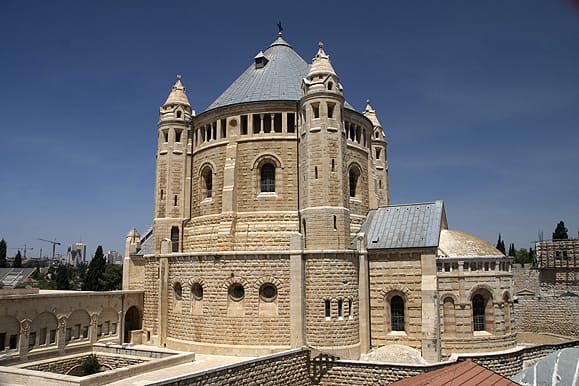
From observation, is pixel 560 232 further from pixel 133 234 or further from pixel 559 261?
pixel 133 234

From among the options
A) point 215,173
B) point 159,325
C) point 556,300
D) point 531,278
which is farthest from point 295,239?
point 531,278

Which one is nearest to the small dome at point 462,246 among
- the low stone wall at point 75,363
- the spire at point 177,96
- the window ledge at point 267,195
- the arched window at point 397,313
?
the arched window at point 397,313

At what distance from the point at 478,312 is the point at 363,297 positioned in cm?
609

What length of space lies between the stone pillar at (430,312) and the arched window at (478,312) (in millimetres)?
2516

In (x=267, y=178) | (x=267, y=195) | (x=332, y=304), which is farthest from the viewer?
(x=267, y=178)

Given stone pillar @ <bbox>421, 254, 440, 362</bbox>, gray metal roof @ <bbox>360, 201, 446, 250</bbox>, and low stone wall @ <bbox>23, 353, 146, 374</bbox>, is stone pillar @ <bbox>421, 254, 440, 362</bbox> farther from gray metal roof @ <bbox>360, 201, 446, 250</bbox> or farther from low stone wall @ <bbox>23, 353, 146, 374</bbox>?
low stone wall @ <bbox>23, 353, 146, 374</bbox>

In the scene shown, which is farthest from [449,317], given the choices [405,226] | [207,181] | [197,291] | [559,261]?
[559,261]

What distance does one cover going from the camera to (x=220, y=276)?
1049 inches

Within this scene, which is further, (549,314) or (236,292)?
(549,314)

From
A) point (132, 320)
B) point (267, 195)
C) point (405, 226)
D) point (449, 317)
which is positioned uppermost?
point (267, 195)

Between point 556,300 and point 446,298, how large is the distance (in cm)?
1914

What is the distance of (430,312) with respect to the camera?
2488 centimetres

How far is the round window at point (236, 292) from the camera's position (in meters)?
26.3

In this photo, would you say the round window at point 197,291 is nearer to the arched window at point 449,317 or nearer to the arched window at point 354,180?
the arched window at point 354,180
